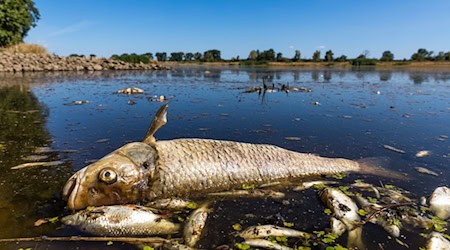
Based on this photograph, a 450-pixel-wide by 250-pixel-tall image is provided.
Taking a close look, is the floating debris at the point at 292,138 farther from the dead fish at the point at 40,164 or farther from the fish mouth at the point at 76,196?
the dead fish at the point at 40,164

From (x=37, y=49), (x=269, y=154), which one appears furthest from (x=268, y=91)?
(x=37, y=49)

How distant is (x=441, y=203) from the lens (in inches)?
143

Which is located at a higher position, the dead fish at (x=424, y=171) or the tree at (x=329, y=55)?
the tree at (x=329, y=55)

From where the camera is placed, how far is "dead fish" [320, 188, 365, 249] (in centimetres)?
299

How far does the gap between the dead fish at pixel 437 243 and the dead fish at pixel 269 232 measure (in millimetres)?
1227

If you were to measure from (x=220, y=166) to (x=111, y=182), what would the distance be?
161 cm

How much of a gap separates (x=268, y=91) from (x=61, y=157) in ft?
43.2

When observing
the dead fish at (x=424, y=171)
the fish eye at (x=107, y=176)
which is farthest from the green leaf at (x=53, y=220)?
the dead fish at (x=424, y=171)

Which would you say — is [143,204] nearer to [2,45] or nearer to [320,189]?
[320,189]

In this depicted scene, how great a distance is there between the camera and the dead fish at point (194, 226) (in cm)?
292

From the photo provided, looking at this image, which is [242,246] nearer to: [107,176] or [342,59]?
[107,176]

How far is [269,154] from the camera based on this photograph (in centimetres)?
473

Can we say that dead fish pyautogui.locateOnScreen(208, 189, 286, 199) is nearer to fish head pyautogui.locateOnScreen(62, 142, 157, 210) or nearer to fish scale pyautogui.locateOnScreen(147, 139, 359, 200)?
fish scale pyautogui.locateOnScreen(147, 139, 359, 200)

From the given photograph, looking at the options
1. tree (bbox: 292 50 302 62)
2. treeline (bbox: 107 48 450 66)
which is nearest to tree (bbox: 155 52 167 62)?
treeline (bbox: 107 48 450 66)
